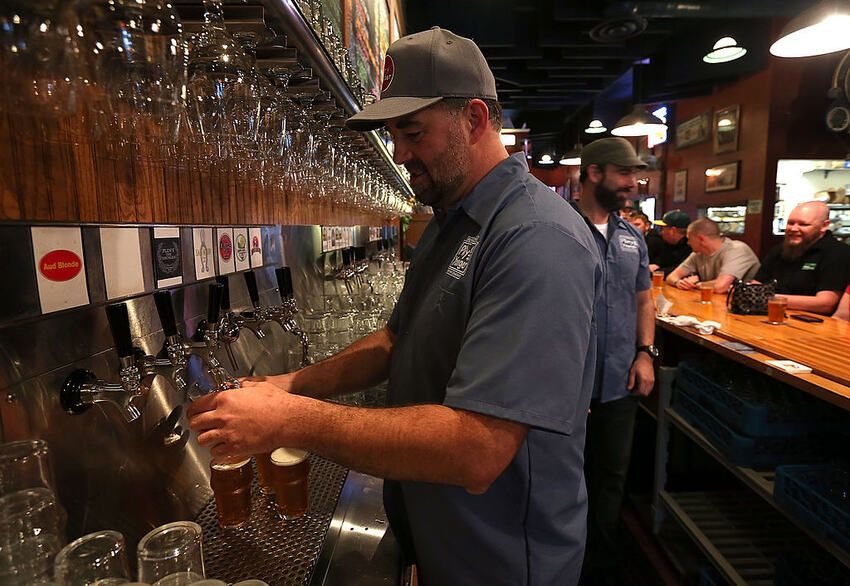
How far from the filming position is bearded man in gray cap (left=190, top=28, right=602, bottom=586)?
33.9 inches

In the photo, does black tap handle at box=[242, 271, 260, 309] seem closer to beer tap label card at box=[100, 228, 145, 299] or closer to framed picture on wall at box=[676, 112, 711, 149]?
beer tap label card at box=[100, 228, 145, 299]

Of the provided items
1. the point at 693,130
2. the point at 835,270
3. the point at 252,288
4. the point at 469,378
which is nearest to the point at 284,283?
the point at 252,288

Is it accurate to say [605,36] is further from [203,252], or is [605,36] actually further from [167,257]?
[167,257]

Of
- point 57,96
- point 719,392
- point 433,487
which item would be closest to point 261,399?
point 433,487

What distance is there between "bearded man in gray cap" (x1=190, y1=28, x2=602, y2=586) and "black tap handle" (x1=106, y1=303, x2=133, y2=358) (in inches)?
7.1

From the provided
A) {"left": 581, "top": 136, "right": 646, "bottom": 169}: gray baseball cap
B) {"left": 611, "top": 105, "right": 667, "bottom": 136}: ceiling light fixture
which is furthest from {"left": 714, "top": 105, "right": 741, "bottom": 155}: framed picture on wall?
{"left": 581, "top": 136, "right": 646, "bottom": 169}: gray baseball cap

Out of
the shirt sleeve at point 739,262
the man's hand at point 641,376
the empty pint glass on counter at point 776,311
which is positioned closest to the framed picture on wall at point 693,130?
the shirt sleeve at point 739,262

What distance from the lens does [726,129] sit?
7.28m

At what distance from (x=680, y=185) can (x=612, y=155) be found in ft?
24.3

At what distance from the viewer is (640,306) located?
109 inches

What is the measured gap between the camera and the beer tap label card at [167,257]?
3.71 ft

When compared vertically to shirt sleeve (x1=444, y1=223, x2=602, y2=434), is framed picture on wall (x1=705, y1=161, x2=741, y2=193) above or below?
above

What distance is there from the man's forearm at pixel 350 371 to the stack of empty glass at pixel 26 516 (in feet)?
2.11

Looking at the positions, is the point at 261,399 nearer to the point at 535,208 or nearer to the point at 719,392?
the point at 535,208
